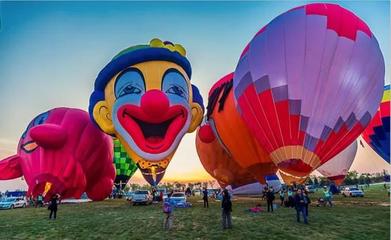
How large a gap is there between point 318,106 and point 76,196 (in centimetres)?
1503

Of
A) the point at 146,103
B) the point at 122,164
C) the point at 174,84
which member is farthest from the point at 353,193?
the point at 146,103

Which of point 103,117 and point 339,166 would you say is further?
point 339,166

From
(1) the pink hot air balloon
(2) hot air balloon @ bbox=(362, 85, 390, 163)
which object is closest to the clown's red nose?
(1) the pink hot air balloon

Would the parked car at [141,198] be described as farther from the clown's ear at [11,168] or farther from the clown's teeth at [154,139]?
the clown's ear at [11,168]

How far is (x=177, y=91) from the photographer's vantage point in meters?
17.2

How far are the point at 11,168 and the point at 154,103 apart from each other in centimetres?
1089

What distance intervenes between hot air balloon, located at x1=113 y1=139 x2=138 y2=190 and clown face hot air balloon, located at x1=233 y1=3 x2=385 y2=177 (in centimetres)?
1611

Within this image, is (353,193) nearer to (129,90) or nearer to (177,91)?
(177,91)

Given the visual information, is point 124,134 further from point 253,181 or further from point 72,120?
point 253,181

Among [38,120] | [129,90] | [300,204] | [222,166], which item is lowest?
[300,204]

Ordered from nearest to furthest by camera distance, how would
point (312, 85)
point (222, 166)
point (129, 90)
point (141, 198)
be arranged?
point (312, 85) → point (129, 90) → point (141, 198) → point (222, 166)

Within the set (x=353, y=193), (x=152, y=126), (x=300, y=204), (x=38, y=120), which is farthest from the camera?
(x=353, y=193)

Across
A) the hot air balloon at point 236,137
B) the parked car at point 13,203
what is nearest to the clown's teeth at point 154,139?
the hot air balloon at point 236,137

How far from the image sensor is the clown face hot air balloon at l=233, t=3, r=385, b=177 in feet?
42.8
